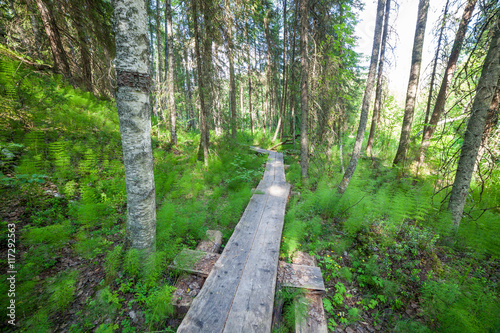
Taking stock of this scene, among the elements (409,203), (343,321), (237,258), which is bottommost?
(343,321)

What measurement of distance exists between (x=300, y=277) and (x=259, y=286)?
2.51ft

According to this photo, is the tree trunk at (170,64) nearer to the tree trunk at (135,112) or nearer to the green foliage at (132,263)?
the tree trunk at (135,112)

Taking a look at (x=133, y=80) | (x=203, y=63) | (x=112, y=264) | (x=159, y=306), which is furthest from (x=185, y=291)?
(x=203, y=63)

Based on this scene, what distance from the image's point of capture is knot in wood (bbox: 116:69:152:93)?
2.38 metres

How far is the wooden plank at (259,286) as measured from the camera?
210 cm

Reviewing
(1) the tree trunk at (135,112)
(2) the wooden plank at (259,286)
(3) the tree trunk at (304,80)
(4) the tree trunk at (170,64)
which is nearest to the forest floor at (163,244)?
(2) the wooden plank at (259,286)

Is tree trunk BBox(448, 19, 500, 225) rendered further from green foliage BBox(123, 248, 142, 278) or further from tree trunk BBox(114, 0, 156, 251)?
green foliage BBox(123, 248, 142, 278)

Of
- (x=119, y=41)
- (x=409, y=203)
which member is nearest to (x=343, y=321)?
(x=409, y=203)

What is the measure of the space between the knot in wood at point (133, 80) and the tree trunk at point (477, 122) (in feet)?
18.3

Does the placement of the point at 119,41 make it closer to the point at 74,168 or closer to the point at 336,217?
the point at 74,168

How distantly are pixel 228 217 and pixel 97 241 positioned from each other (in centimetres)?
249

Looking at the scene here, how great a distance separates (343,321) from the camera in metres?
2.56

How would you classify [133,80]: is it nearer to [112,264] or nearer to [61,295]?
[112,264]

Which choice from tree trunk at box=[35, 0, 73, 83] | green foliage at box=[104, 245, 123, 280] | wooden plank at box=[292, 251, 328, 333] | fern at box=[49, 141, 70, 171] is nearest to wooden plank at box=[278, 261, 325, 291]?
wooden plank at box=[292, 251, 328, 333]
